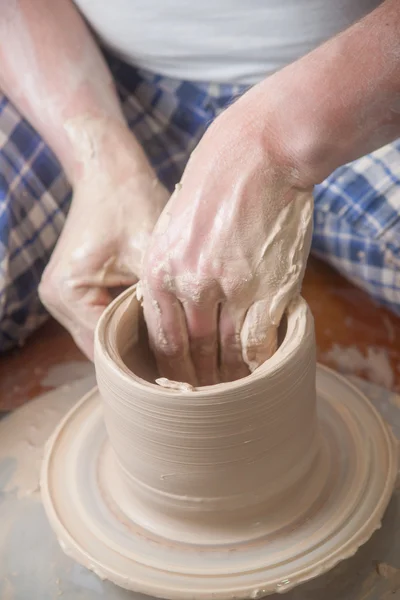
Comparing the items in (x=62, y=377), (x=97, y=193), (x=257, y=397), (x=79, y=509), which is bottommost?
(x=62, y=377)

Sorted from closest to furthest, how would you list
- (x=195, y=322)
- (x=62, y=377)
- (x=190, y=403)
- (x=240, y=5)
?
(x=190, y=403) → (x=195, y=322) → (x=240, y=5) → (x=62, y=377)

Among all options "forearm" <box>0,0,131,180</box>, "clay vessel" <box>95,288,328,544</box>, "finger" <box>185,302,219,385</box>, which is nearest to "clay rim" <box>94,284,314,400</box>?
"clay vessel" <box>95,288,328,544</box>

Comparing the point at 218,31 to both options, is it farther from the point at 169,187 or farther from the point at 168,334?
the point at 168,334

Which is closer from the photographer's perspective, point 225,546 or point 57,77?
point 225,546

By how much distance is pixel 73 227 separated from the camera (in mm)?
1148

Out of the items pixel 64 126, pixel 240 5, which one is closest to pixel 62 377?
pixel 64 126

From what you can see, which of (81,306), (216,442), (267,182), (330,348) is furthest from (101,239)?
(330,348)

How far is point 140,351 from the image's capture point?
100 cm

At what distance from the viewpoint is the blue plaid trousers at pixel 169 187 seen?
4.35ft

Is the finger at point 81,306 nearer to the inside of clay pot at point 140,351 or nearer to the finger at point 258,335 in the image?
the inside of clay pot at point 140,351

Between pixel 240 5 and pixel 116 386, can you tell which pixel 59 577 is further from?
pixel 240 5

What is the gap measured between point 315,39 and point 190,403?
834 mm

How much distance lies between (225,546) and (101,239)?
53 cm

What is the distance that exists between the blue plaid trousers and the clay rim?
49cm
